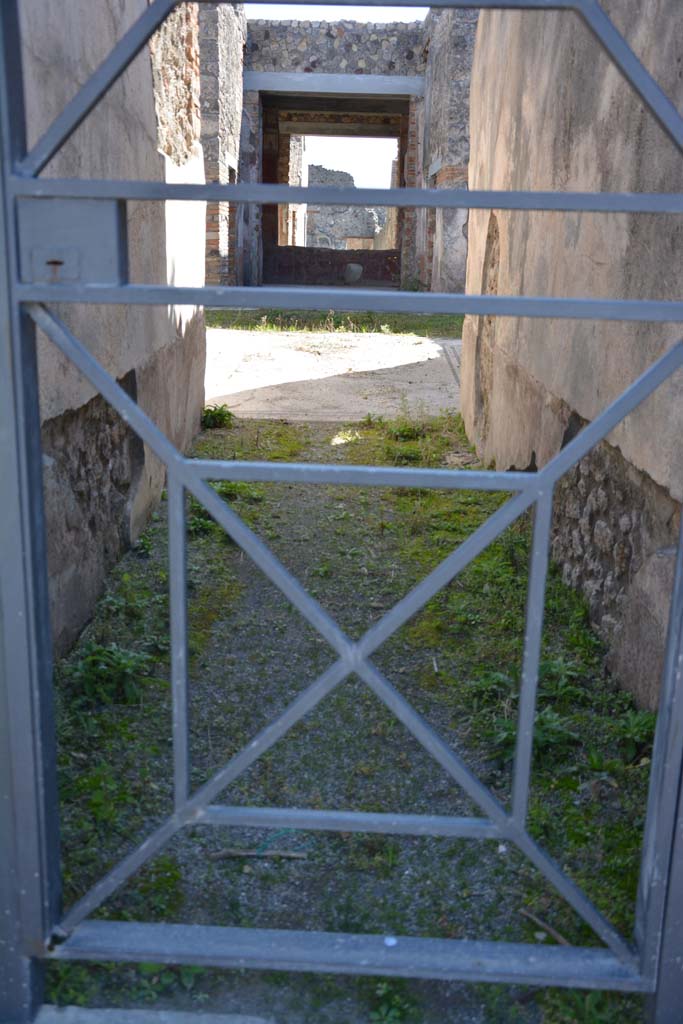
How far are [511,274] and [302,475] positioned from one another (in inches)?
129

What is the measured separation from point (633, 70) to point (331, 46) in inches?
542

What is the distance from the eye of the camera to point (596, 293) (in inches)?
A: 118

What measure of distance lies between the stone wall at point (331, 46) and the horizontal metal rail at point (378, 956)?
14.0 metres

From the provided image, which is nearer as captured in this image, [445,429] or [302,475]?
[302,475]

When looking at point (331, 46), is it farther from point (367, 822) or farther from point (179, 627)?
point (367, 822)

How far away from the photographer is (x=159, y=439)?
1423 millimetres

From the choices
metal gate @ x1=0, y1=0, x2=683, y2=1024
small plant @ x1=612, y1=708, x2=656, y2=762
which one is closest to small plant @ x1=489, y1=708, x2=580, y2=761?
small plant @ x1=612, y1=708, x2=656, y2=762

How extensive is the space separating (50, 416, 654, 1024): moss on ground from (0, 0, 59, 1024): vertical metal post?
16cm

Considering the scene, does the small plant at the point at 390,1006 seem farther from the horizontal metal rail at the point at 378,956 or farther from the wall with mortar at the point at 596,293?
the wall with mortar at the point at 596,293

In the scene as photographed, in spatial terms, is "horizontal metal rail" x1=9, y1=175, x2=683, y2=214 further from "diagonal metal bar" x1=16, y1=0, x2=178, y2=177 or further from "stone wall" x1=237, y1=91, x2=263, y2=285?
"stone wall" x1=237, y1=91, x2=263, y2=285

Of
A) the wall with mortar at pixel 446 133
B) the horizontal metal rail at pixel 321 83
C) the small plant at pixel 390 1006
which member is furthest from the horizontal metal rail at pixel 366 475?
the horizontal metal rail at pixel 321 83

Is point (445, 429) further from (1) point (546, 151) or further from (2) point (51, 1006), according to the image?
(2) point (51, 1006)

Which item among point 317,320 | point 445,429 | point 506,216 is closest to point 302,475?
point 506,216

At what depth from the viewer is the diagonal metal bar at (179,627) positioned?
1.45 metres
